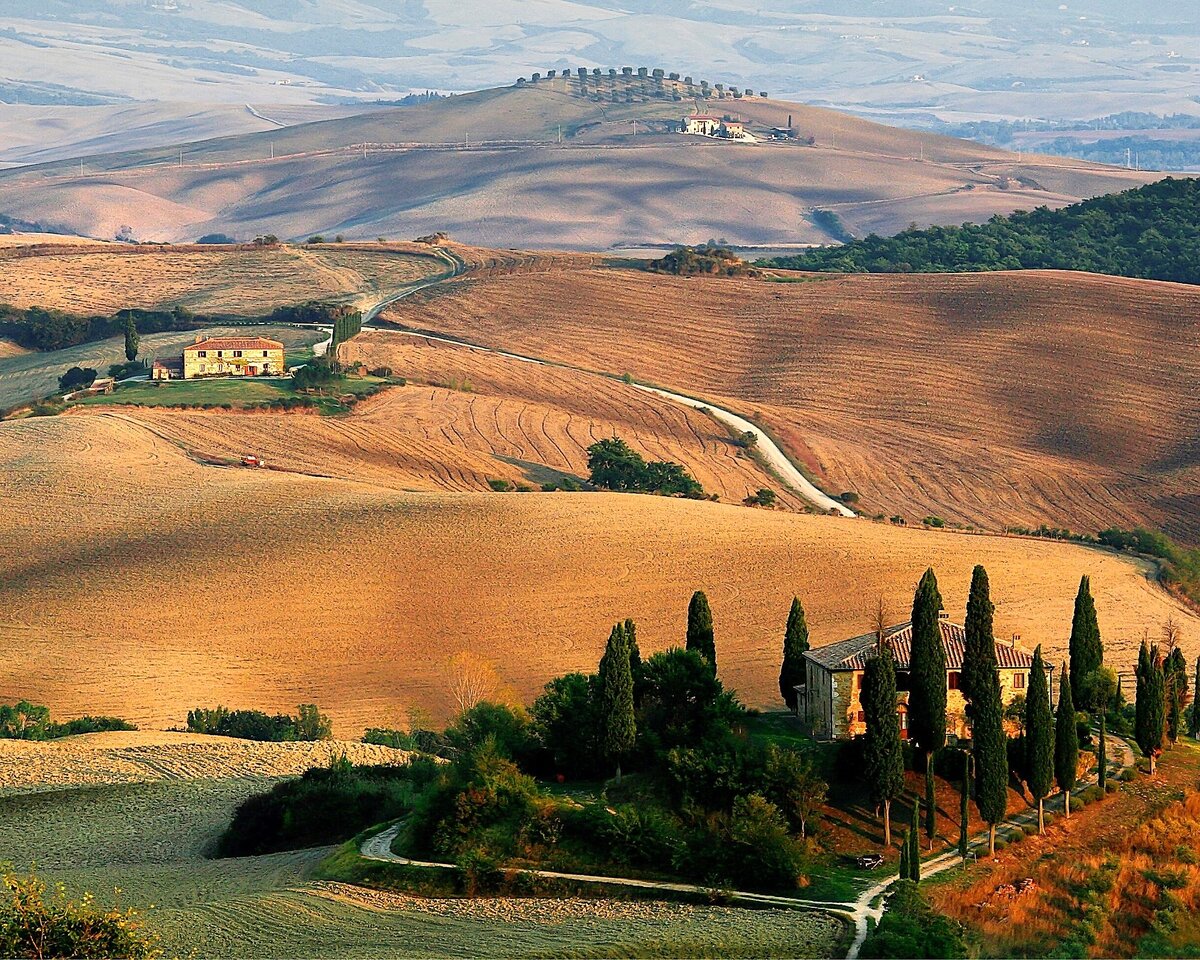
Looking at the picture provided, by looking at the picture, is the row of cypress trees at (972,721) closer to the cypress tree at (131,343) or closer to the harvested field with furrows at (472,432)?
the harvested field with furrows at (472,432)

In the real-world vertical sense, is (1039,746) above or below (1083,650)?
above

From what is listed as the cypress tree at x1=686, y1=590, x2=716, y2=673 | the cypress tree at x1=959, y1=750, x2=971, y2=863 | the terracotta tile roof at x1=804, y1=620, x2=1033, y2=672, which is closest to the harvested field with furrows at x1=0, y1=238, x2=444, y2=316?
the cypress tree at x1=686, y1=590, x2=716, y2=673

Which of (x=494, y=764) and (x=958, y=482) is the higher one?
(x=494, y=764)

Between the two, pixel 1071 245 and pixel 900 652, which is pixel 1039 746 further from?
pixel 1071 245

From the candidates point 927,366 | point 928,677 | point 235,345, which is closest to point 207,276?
point 235,345

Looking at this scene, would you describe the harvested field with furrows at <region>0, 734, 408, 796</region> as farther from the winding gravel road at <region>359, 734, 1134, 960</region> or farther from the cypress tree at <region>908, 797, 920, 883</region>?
the cypress tree at <region>908, 797, 920, 883</region>

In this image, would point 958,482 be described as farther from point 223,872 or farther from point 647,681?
point 223,872

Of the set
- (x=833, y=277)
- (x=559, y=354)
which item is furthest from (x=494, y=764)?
(x=833, y=277)
